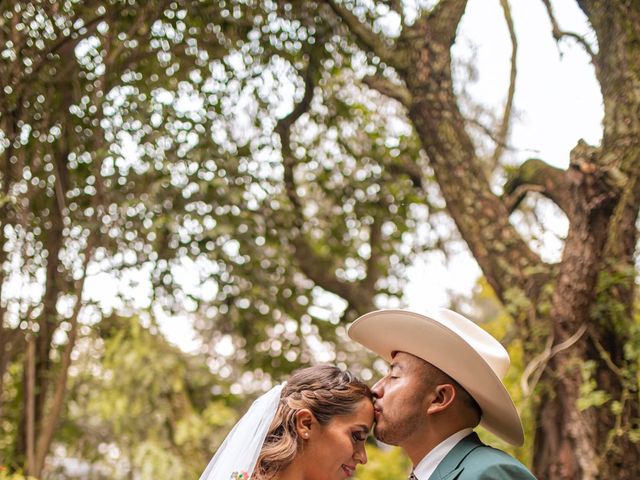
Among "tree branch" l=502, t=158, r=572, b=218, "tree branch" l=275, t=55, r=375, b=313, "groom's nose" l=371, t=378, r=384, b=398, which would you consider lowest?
"groom's nose" l=371, t=378, r=384, b=398

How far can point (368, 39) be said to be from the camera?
5.13 metres

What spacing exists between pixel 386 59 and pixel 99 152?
5.45 ft

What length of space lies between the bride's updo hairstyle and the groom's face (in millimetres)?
76

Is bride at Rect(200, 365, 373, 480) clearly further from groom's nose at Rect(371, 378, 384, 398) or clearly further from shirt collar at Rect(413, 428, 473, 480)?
shirt collar at Rect(413, 428, 473, 480)

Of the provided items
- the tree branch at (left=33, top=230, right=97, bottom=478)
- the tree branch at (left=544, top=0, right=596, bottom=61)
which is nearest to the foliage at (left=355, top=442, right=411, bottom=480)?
the tree branch at (left=33, top=230, right=97, bottom=478)

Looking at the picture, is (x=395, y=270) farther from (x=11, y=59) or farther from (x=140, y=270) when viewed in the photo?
(x=11, y=59)

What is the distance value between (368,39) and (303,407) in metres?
2.74

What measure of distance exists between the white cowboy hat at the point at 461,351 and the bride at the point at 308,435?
0.73 ft

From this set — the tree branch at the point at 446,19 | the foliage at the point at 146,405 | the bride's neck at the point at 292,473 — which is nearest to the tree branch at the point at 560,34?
the tree branch at the point at 446,19

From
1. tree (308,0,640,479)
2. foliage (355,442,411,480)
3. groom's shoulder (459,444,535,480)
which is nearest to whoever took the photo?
groom's shoulder (459,444,535,480)

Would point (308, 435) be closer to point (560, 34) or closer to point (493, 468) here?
point (493, 468)

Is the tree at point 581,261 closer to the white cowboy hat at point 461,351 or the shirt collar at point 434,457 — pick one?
the white cowboy hat at point 461,351

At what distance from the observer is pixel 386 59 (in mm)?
4953

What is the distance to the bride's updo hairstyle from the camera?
9.53ft
